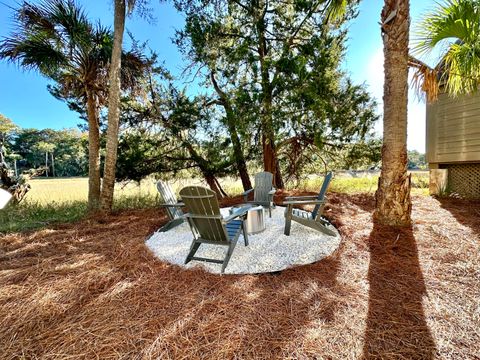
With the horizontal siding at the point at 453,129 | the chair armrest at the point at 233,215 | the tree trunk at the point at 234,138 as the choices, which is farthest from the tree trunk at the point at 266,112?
the horizontal siding at the point at 453,129

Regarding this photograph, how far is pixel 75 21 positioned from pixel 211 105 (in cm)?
382

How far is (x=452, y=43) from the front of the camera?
14.2ft

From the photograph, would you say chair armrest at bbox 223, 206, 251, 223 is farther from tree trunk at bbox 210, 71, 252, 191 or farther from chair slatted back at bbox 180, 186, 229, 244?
tree trunk at bbox 210, 71, 252, 191

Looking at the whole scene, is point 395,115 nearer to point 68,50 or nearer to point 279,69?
point 279,69

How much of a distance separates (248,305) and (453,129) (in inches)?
330

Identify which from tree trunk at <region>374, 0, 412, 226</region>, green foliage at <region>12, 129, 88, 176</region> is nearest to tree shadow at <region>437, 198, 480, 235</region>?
tree trunk at <region>374, 0, 412, 226</region>

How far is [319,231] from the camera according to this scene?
4.02 m

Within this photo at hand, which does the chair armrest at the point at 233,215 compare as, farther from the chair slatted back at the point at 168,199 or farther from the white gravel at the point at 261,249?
the chair slatted back at the point at 168,199

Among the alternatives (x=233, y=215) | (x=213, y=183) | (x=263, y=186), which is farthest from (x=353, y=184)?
(x=233, y=215)

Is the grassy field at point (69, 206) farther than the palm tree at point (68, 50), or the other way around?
the grassy field at point (69, 206)

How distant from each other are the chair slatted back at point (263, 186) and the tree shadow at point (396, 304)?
94.8 inches

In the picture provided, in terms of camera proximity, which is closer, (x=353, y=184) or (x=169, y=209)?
(x=169, y=209)

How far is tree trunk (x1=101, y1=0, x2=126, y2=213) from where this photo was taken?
5516mm

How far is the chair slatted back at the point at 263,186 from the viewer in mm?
5457
